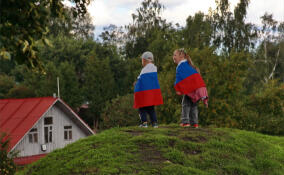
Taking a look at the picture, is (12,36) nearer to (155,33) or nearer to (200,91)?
(200,91)

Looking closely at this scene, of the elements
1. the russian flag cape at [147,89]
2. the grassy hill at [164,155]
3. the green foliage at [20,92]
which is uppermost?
the green foliage at [20,92]

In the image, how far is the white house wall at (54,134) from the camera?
3750cm

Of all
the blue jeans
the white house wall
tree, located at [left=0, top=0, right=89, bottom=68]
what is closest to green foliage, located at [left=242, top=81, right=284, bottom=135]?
the white house wall

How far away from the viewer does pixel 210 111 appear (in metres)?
29.6

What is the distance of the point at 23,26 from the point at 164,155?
4053 millimetres

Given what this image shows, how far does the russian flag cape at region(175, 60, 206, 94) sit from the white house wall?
2783 centimetres

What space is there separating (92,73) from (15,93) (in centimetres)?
1013

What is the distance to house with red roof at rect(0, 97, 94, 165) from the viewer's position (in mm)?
35312

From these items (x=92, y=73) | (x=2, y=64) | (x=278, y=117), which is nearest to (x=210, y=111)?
(x=278, y=117)

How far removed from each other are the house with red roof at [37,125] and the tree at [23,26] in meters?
27.5

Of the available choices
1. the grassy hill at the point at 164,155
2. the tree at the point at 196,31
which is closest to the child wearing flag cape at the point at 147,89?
the grassy hill at the point at 164,155

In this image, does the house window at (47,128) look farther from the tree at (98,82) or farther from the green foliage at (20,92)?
the green foliage at (20,92)

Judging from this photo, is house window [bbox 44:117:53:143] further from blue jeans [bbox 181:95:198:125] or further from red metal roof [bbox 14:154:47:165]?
blue jeans [bbox 181:95:198:125]

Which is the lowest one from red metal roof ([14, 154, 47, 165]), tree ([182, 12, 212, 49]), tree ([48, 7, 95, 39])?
red metal roof ([14, 154, 47, 165])
